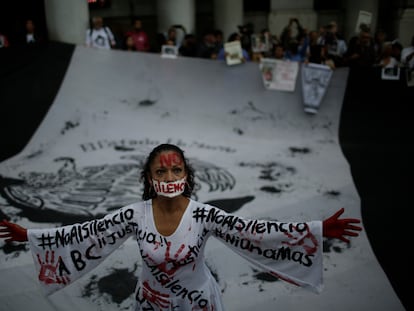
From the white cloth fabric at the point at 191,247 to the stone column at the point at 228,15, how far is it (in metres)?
12.3

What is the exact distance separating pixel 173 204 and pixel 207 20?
15344 millimetres

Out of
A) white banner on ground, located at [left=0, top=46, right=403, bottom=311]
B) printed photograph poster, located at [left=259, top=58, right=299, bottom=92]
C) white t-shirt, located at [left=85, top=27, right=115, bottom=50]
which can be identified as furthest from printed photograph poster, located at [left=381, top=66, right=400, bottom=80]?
white t-shirt, located at [left=85, top=27, right=115, bottom=50]

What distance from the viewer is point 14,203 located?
477cm

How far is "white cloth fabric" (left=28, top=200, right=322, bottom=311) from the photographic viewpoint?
82.0 inches

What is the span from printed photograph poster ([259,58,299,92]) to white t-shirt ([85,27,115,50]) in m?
2.60

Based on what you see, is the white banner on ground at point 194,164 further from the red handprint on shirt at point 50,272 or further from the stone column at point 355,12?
the stone column at point 355,12

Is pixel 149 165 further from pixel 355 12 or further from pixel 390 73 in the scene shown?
pixel 355 12

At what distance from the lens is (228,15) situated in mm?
13875

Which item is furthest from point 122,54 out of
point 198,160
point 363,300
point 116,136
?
point 363,300

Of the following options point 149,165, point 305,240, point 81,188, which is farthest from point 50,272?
point 81,188

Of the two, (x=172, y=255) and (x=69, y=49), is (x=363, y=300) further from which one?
(x=69, y=49)

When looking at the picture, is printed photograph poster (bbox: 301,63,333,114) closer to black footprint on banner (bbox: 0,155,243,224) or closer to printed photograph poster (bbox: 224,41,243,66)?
printed photograph poster (bbox: 224,41,243,66)

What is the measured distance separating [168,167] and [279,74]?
17.1 ft

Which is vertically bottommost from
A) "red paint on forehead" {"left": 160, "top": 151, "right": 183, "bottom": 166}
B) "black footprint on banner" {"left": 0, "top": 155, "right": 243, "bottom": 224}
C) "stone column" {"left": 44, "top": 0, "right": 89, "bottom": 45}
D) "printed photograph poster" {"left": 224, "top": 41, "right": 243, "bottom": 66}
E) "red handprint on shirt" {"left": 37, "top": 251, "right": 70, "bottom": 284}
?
"black footprint on banner" {"left": 0, "top": 155, "right": 243, "bottom": 224}
